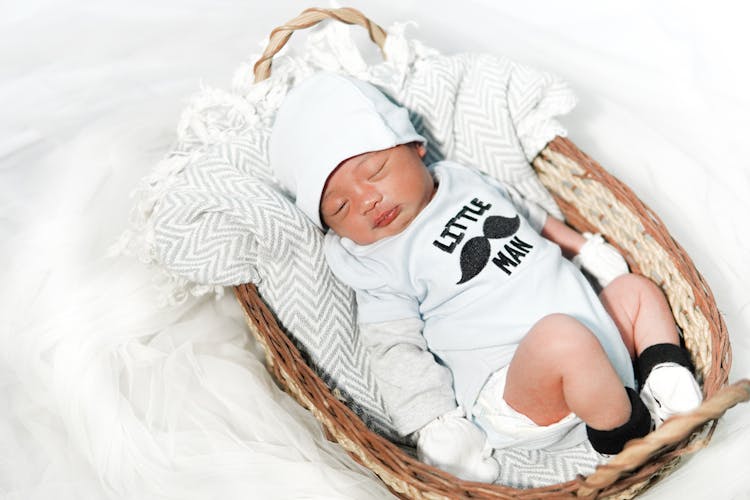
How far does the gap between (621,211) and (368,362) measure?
61 cm

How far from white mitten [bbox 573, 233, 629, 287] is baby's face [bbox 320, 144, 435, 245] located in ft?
1.29

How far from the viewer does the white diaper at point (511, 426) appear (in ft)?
4.19

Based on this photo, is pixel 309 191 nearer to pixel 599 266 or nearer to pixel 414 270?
pixel 414 270

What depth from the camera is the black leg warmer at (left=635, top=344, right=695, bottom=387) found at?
1.35 metres

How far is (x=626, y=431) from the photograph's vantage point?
118cm

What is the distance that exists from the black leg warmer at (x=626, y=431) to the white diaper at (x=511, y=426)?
A: 2.1 inches

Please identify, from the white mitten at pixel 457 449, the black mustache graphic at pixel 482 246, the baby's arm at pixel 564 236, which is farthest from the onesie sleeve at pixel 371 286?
the baby's arm at pixel 564 236

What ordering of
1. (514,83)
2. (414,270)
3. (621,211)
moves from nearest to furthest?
(414,270) < (621,211) < (514,83)

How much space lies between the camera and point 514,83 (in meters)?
1.67

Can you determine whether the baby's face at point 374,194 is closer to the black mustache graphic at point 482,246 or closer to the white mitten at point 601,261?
the black mustache graphic at point 482,246

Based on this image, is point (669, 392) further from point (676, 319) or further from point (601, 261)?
point (601, 261)

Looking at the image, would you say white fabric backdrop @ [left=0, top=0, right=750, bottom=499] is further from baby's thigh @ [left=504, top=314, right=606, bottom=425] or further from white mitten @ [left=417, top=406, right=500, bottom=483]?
baby's thigh @ [left=504, top=314, right=606, bottom=425]

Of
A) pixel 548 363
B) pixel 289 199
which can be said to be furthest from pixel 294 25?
pixel 548 363

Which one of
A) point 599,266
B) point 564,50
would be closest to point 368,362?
point 599,266
